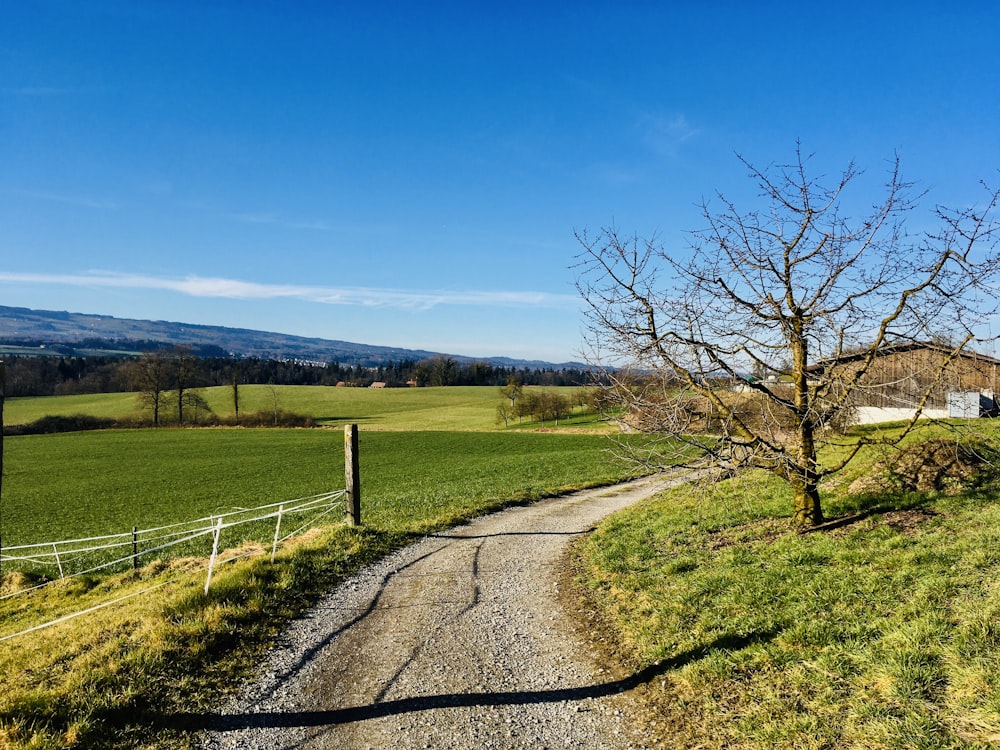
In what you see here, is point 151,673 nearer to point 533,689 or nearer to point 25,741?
point 25,741

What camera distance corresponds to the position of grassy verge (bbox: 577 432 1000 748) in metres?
4.85

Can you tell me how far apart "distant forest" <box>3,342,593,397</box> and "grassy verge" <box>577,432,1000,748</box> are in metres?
84.7

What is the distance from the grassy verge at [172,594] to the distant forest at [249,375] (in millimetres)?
62569

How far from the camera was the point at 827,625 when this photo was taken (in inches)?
251

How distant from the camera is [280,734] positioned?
227 inches

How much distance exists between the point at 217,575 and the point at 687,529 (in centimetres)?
875

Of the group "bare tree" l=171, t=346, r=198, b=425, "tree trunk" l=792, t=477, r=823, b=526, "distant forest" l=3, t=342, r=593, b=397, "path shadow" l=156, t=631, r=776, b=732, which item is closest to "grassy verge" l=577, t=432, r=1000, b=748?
"path shadow" l=156, t=631, r=776, b=732

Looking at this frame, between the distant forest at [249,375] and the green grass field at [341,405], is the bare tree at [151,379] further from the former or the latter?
the distant forest at [249,375]

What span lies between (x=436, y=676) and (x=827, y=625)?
4242 millimetres

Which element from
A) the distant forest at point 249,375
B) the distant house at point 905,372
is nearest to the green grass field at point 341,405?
the distant forest at point 249,375

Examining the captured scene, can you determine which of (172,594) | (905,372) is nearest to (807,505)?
(905,372)

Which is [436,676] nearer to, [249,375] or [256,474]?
[256,474]

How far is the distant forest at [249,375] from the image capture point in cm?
11012

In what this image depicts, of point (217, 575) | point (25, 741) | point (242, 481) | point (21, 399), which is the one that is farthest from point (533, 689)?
point (21, 399)
